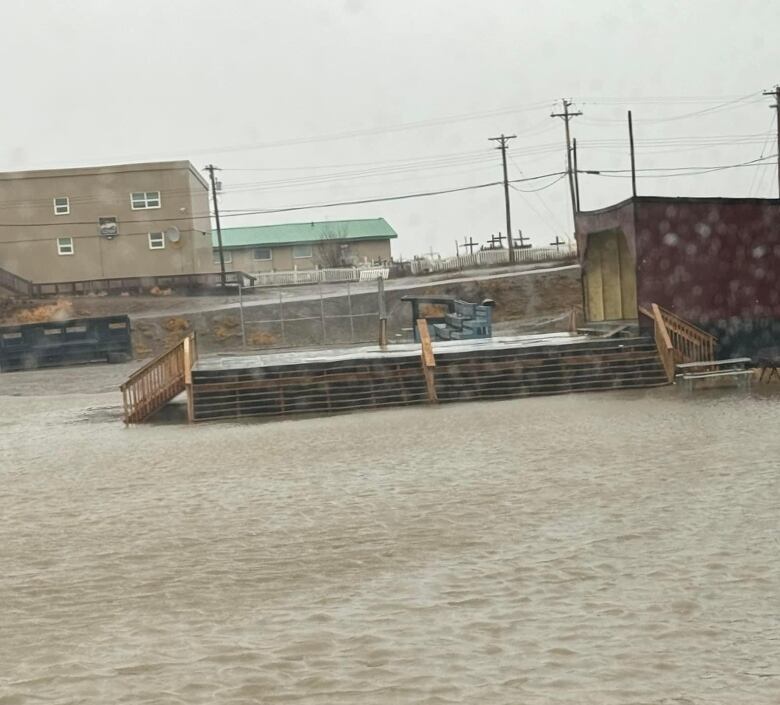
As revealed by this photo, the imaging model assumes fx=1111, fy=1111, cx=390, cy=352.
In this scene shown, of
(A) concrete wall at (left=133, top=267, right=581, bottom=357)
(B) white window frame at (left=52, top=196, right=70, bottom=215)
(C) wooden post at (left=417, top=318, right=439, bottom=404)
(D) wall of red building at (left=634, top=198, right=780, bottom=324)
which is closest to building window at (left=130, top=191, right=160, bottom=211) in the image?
(B) white window frame at (left=52, top=196, right=70, bottom=215)

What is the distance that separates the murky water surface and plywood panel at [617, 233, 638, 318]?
14538mm

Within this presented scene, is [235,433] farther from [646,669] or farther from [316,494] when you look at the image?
[646,669]

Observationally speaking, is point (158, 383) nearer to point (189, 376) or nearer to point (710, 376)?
point (189, 376)

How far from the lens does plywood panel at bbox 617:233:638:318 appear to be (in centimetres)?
2975

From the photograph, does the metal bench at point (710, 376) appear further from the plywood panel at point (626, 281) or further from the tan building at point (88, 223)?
the tan building at point (88, 223)

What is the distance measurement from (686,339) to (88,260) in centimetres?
3898

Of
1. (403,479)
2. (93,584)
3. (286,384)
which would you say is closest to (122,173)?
(286,384)

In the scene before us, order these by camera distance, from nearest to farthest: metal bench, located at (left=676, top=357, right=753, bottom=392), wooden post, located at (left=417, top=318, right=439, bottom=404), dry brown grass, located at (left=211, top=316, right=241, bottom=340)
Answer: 1. metal bench, located at (left=676, top=357, right=753, bottom=392)
2. wooden post, located at (left=417, top=318, right=439, bottom=404)
3. dry brown grass, located at (left=211, top=316, right=241, bottom=340)

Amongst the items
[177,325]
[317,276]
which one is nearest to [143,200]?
[317,276]

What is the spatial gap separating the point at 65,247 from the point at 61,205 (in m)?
2.13

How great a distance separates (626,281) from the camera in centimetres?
3016

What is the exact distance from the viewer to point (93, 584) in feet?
26.2

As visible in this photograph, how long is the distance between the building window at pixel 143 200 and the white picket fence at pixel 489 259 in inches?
570

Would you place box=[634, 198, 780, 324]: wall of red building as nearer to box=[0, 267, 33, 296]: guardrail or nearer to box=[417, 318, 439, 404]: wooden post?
box=[417, 318, 439, 404]: wooden post
